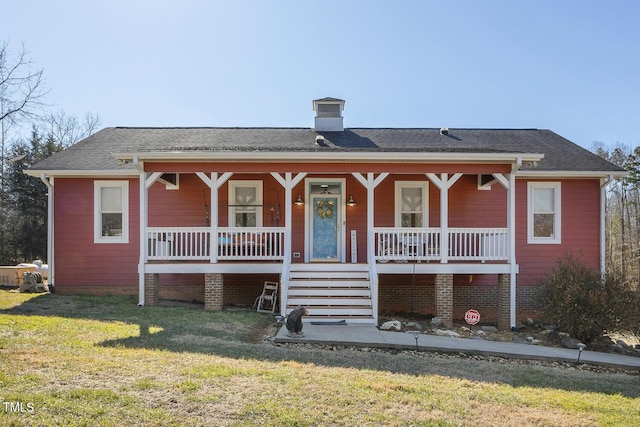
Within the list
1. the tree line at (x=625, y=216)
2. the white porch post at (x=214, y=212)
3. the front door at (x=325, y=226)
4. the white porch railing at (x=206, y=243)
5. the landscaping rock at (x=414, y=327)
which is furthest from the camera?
the tree line at (x=625, y=216)

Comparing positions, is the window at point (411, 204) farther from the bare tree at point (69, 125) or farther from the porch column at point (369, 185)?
the bare tree at point (69, 125)

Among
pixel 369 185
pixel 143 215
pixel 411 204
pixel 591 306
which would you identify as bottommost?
pixel 591 306

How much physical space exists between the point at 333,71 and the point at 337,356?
12423mm

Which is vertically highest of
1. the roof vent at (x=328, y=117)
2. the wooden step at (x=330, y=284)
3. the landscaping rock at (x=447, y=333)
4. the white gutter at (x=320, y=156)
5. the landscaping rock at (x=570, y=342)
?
the roof vent at (x=328, y=117)

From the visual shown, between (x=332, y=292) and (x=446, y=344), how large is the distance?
2.96 m

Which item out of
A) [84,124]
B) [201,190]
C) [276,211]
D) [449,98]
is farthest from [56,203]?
[84,124]

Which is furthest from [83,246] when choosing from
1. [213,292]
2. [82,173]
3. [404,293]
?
[404,293]

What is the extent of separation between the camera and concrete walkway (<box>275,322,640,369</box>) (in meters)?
7.73

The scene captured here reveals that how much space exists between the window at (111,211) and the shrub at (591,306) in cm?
1078

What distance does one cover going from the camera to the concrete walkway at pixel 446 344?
25.4 feet

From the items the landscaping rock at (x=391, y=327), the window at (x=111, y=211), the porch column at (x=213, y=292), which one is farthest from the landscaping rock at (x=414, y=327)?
the window at (x=111, y=211)

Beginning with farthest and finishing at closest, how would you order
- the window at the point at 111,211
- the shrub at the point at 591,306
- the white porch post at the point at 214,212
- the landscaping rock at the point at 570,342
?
1. the window at the point at 111,211
2. the white porch post at the point at 214,212
3. the shrub at the point at 591,306
4. the landscaping rock at the point at 570,342

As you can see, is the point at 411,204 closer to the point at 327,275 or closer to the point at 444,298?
the point at 444,298

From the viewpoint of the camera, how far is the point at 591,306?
9203mm
